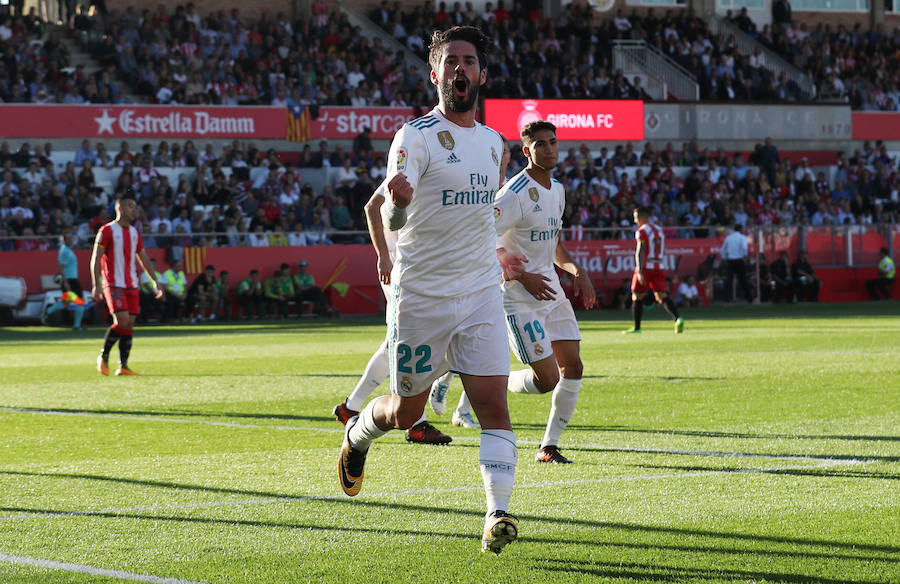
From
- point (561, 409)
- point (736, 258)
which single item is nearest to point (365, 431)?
point (561, 409)

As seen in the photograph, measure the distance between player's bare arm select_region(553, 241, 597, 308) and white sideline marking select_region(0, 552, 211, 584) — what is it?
404 cm

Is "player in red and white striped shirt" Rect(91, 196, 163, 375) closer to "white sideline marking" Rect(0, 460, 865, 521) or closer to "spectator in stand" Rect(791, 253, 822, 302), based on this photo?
"white sideline marking" Rect(0, 460, 865, 521)

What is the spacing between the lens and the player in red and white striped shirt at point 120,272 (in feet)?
52.5

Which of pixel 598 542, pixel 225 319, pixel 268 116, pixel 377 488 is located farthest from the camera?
pixel 268 116

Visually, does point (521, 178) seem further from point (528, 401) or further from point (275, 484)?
point (528, 401)

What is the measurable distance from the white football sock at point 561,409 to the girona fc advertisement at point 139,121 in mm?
25676

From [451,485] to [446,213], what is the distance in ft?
6.91

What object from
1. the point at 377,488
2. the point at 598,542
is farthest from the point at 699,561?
the point at 377,488

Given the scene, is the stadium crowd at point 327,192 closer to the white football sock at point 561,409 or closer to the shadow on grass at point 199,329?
the shadow on grass at point 199,329

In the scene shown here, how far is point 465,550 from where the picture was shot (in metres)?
5.82

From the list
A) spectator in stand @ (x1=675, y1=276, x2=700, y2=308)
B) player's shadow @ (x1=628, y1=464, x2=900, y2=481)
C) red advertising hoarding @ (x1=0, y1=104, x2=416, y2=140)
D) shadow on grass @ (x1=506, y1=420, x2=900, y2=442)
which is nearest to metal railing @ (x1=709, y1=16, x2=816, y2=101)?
spectator in stand @ (x1=675, y1=276, x2=700, y2=308)

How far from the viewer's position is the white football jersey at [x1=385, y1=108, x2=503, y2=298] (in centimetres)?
606

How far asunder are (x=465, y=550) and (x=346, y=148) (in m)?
31.1

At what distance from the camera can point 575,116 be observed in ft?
126
